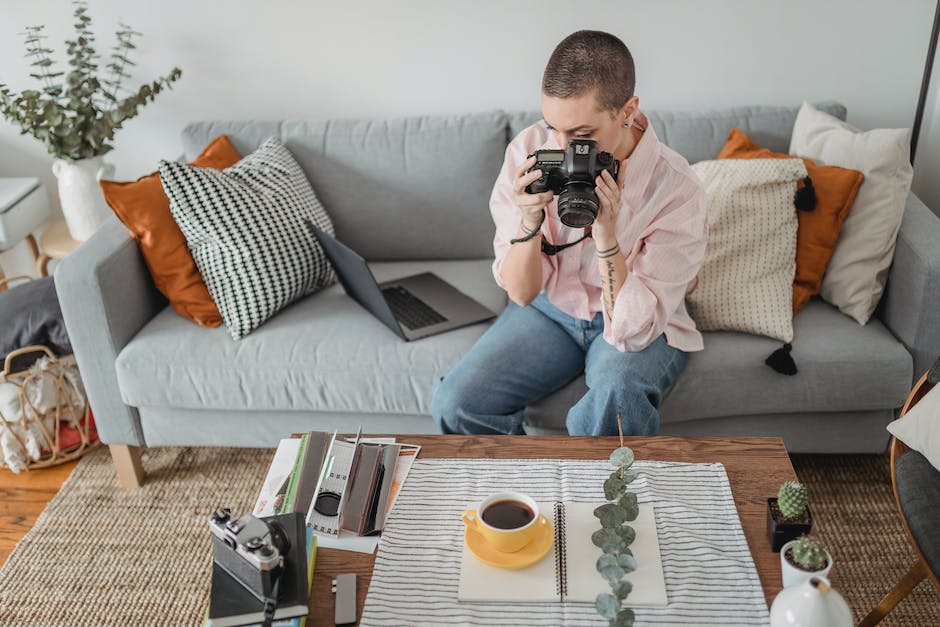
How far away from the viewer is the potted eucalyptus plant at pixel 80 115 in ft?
7.39

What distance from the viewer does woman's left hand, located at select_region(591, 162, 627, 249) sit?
1513mm

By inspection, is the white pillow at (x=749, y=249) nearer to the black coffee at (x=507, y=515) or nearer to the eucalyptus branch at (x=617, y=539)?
the eucalyptus branch at (x=617, y=539)

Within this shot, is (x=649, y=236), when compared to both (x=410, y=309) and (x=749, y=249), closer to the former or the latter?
(x=749, y=249)

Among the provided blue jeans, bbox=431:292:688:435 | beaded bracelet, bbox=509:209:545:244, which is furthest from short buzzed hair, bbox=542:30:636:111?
blue jeans, bbox=431:292:688:435

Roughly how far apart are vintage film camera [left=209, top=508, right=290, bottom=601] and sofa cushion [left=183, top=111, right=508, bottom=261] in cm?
128

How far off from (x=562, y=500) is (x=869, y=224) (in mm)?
1079

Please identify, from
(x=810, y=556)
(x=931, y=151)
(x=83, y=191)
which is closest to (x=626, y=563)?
(x=810, y=556)

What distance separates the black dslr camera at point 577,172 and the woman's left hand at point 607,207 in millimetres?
16

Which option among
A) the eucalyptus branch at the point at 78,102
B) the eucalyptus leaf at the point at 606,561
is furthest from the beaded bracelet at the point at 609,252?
the eucalyptus branch at the point at 78,102

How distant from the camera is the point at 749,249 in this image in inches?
Result: 77.0

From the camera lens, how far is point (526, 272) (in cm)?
175

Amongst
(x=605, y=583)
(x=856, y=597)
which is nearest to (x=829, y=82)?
(x=856, y=597)

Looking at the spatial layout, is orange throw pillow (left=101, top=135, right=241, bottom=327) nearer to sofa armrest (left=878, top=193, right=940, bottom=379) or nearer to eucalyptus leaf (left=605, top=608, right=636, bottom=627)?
eucalyptus leaf (left=605, top=608, right=636, bottom=627)

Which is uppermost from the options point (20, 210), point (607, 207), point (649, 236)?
point (607, 207)
